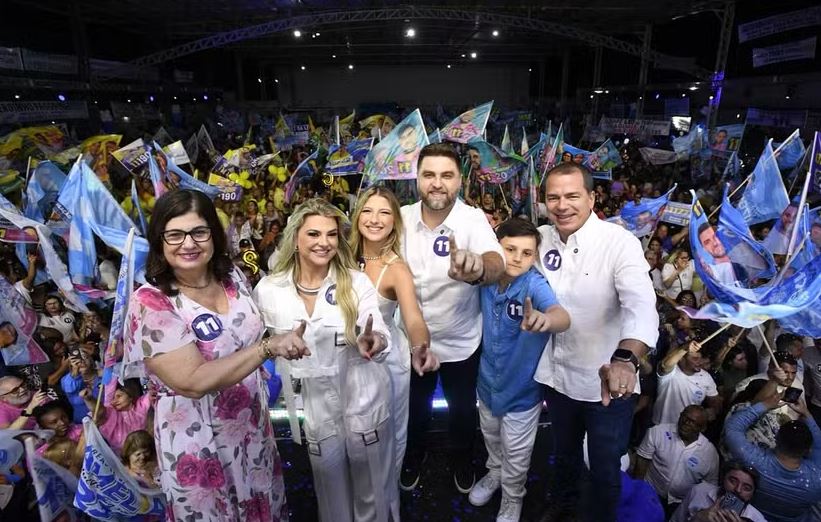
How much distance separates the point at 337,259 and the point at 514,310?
89 centimetres

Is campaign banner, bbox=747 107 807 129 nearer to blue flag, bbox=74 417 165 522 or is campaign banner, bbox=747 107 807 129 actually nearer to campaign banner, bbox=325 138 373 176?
campaign banner, bbox=325 138 373 176

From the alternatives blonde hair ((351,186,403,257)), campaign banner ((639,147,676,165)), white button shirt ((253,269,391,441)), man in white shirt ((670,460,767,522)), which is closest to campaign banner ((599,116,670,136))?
campaign banner ((639,147,676,165))

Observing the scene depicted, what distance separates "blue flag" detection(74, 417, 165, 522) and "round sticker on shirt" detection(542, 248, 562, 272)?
2141 mm

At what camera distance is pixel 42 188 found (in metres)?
5.22

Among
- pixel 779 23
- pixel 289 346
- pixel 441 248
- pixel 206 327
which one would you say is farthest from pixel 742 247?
pixel 779 23

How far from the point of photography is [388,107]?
90.8ft

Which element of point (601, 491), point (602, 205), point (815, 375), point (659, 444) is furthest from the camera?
point (602, 205)

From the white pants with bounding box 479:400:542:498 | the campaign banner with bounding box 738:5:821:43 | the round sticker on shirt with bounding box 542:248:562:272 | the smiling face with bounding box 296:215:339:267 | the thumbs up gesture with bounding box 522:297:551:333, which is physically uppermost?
the campaign banner with bounding box 738:5:821:43

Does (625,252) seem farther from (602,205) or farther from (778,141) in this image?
(778,141)

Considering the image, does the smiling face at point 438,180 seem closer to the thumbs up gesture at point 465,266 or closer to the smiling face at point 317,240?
the thumbs up gesture at point 465,266

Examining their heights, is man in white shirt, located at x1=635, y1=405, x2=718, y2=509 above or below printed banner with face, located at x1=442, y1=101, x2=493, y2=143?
below

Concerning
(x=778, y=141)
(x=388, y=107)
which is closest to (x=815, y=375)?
(x=778, y=141)

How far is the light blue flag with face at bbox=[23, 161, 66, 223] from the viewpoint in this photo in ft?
16.4

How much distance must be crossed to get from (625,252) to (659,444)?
1.66m
